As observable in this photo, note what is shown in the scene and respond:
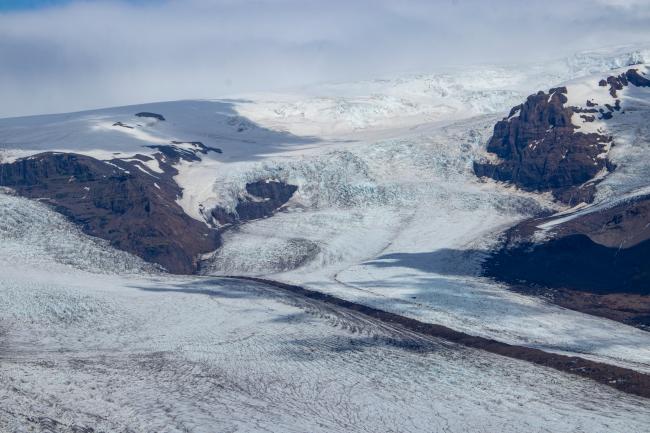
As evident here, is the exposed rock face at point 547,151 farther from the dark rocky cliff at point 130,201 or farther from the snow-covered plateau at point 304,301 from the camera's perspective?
the dark rocky cliff at point 130,201

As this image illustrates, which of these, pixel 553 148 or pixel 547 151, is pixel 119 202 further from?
pixel 553 148

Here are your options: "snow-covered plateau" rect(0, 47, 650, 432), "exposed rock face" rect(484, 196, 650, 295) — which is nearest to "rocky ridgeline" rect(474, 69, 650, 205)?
A: "snow-covered plateau" rect(0, 47, 650, 432)

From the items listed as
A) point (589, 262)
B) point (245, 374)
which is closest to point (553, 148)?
point (589, 262)

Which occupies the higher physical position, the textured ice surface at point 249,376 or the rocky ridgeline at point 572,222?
the rocky ridgeline at point 572,222

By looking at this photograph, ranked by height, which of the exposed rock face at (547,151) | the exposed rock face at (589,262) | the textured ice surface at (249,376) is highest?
the exposed rock face at (547,151)

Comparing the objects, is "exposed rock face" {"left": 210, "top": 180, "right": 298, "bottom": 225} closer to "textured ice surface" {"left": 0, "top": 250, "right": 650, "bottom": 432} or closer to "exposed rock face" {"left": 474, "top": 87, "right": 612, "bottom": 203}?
"exposed rock face" {"left": 474, "top": 87, "right": 612, "bottom": 203}

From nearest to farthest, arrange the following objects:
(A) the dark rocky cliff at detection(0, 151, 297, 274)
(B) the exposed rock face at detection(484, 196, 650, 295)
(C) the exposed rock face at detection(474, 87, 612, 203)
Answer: (B) the exposed rock face at detection(484, 196, 650, 295) < (A) the dark rocky cliff at detection(0, 151, 297, 274) < (C) the exposed rock face at detection(474, 87, 612, 203)

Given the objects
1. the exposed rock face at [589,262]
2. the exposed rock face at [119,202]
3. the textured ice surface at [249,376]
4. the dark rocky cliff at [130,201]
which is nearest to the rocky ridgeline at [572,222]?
the exposed rock face at [589,262]
